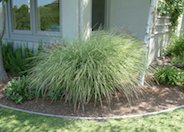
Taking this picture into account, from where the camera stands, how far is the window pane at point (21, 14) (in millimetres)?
7479

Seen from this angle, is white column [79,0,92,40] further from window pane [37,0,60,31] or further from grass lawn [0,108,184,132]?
grass lawn [0,108,184,132]

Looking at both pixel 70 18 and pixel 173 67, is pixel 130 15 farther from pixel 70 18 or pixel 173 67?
pixel 70 18

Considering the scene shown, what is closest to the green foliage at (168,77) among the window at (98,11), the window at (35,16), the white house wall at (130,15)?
the white house wall at (130,15)

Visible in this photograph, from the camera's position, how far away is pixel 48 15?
705 centimetres

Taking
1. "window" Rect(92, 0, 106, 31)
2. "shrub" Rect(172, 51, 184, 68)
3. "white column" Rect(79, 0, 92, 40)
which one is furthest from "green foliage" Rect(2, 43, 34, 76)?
"shrub" Rect(172, 51, 184, 68)

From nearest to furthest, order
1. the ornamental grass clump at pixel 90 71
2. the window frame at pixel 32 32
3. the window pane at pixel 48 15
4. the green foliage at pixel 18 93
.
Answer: the ornamental grass clump at pixel 90 71 < the green foliage at pixel 18 93 < the window pane at pixel 48 15 < the window frame at pixel 32 32

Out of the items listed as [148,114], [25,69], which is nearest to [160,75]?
[148,114]

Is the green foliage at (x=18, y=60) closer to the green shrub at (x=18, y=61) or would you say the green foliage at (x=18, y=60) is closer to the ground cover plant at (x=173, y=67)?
the green shrub at (x=18, y=61)

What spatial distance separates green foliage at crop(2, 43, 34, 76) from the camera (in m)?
6.50

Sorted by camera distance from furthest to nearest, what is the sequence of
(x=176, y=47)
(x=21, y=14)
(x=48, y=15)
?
(x=176, y=47) → (x=21, y=14) → (x=48, y=15)

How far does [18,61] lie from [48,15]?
153 cm

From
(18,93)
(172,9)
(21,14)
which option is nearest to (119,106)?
(18,93)

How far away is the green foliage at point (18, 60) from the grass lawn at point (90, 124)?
6.87 feet

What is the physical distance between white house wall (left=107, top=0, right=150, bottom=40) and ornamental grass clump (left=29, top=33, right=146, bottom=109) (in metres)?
2.64
